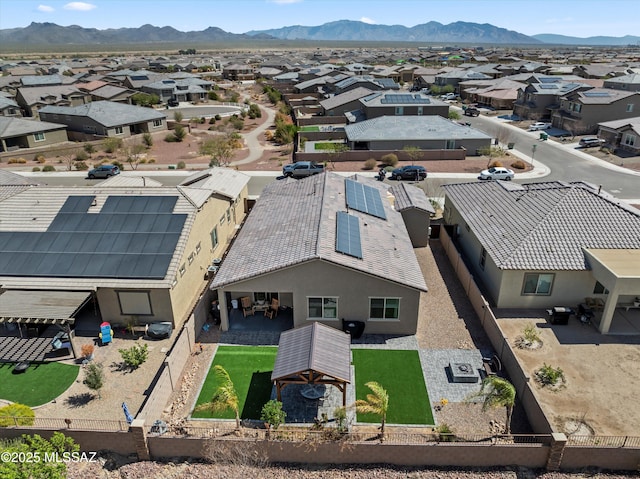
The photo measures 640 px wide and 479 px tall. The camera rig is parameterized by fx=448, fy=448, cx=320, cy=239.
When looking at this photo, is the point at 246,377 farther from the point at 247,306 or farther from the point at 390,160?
the point at 390,160

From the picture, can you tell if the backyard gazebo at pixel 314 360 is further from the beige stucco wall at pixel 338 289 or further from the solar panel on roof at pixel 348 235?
the solar panel on roof at pixel 348 235

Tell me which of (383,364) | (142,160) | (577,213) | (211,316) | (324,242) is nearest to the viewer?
(383,364)

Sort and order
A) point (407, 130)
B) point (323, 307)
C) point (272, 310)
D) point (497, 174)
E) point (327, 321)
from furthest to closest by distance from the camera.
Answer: point (407, 130) → point (497, 174) → point (272, 310) → point (327, 321) → point (323, 307)

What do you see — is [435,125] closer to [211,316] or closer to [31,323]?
[211,316]

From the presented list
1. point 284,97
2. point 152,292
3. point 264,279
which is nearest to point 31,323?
point 152,292

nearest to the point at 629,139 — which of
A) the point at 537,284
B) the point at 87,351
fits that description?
the point at 537,284

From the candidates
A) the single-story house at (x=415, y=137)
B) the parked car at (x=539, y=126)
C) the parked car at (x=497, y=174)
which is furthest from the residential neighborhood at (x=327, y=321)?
the parked car at (x=539, y=126)

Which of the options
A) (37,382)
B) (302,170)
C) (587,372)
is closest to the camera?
(37,382)
